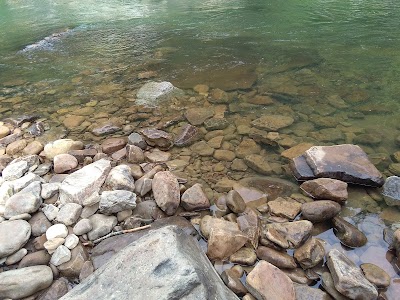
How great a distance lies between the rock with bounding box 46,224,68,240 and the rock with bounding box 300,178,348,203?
238cm

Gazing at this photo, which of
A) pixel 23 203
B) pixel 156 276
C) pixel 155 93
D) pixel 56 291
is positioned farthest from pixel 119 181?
pixel 155 93

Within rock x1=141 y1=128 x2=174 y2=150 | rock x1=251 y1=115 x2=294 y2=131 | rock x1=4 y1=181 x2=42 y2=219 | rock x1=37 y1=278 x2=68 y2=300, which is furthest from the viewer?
rock x1=251 y1=115 x2=294 y2=131

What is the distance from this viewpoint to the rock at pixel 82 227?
2.77 meters

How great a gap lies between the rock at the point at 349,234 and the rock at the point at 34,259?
2.48m

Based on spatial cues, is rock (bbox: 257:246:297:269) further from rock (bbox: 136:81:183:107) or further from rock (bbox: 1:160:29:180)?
rock (bbox: 136:81:183:107)

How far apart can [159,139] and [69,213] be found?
1626 mm

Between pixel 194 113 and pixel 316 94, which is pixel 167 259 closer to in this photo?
pixel 194 113

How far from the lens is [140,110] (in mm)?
5160

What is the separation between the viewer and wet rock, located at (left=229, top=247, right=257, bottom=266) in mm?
2555

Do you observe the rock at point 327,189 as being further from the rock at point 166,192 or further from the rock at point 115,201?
the rock at point 115,201

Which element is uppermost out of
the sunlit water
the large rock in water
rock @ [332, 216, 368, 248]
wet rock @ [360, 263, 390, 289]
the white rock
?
the large rock in water

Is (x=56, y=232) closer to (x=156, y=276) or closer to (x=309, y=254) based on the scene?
(x=156, y=276)

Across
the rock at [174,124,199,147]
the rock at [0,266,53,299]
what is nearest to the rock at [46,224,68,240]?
the rock at [0,266,53,299]

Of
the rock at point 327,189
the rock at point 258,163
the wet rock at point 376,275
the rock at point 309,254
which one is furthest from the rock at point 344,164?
the wet rock at point 376,275
